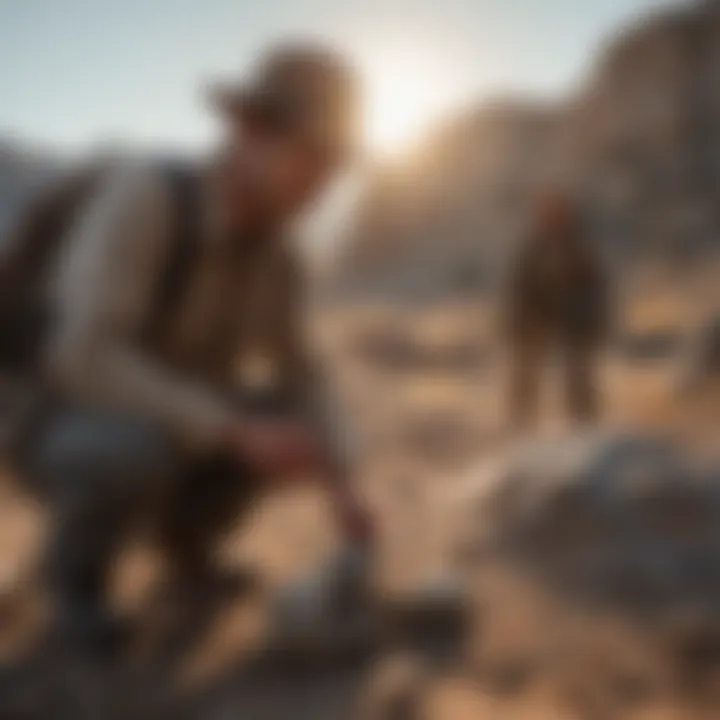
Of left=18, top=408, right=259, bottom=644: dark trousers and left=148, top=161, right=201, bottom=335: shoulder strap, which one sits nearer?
left=148, top=161, right=201, bottom=335: shoulder strap

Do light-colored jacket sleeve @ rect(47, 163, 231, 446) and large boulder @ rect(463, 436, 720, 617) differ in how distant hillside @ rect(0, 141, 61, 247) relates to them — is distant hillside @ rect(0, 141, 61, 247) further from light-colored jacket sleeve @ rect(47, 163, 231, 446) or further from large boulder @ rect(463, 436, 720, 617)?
large boulder @ rect(463, 436, 720, 617)

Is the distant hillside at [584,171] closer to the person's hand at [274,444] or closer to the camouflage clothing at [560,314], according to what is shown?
the camouflage clothing at [560,314]

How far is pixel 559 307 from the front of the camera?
2557 millimetres

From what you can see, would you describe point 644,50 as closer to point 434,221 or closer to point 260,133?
point 434,221

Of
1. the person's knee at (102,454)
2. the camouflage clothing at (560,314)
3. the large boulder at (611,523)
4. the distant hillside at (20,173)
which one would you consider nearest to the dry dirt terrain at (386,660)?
the large boulder at (611,523)

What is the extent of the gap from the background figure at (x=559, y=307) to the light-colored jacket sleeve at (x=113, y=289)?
66.7 inches

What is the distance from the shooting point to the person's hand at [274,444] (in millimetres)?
990

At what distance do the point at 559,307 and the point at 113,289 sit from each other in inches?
71.4

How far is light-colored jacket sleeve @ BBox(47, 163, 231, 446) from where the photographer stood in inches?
35.9

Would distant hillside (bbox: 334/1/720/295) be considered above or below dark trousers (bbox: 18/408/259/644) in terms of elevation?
above

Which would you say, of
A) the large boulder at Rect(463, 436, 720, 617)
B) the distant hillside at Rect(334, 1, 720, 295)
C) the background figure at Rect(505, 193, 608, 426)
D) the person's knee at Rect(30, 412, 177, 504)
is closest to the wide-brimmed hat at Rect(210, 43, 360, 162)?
the person's knee at Rect(30, 412, 177, 504)

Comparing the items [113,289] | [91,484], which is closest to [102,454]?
[91,484]

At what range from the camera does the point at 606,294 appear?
2.66m

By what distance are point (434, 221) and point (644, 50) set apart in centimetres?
270
